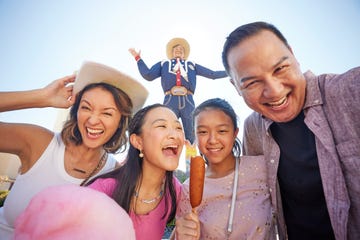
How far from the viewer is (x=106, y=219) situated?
1.07 m

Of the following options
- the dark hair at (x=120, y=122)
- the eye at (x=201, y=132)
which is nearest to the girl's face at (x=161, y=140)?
the eye at (x=201, y=132)

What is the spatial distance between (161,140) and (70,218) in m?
1.37

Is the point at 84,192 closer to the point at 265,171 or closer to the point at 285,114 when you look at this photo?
the point at 285,114

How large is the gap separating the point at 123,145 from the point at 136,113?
0.51 metres

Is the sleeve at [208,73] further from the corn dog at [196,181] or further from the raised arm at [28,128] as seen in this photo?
the corn dog at [196,181]

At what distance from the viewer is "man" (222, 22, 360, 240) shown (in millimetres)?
1591

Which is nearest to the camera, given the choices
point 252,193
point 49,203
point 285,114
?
point 49,203

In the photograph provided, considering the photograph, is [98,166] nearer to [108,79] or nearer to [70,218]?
[108,79]

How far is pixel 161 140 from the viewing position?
232 centimetres

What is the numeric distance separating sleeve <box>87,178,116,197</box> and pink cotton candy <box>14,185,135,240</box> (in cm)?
101

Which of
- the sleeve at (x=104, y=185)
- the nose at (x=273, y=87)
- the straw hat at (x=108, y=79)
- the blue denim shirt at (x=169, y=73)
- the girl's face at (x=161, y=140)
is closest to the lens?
the nose at (x=273, y=87)

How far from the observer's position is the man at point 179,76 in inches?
217

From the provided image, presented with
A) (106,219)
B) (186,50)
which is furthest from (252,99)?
(186,50)

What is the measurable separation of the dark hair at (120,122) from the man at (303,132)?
1.31m
